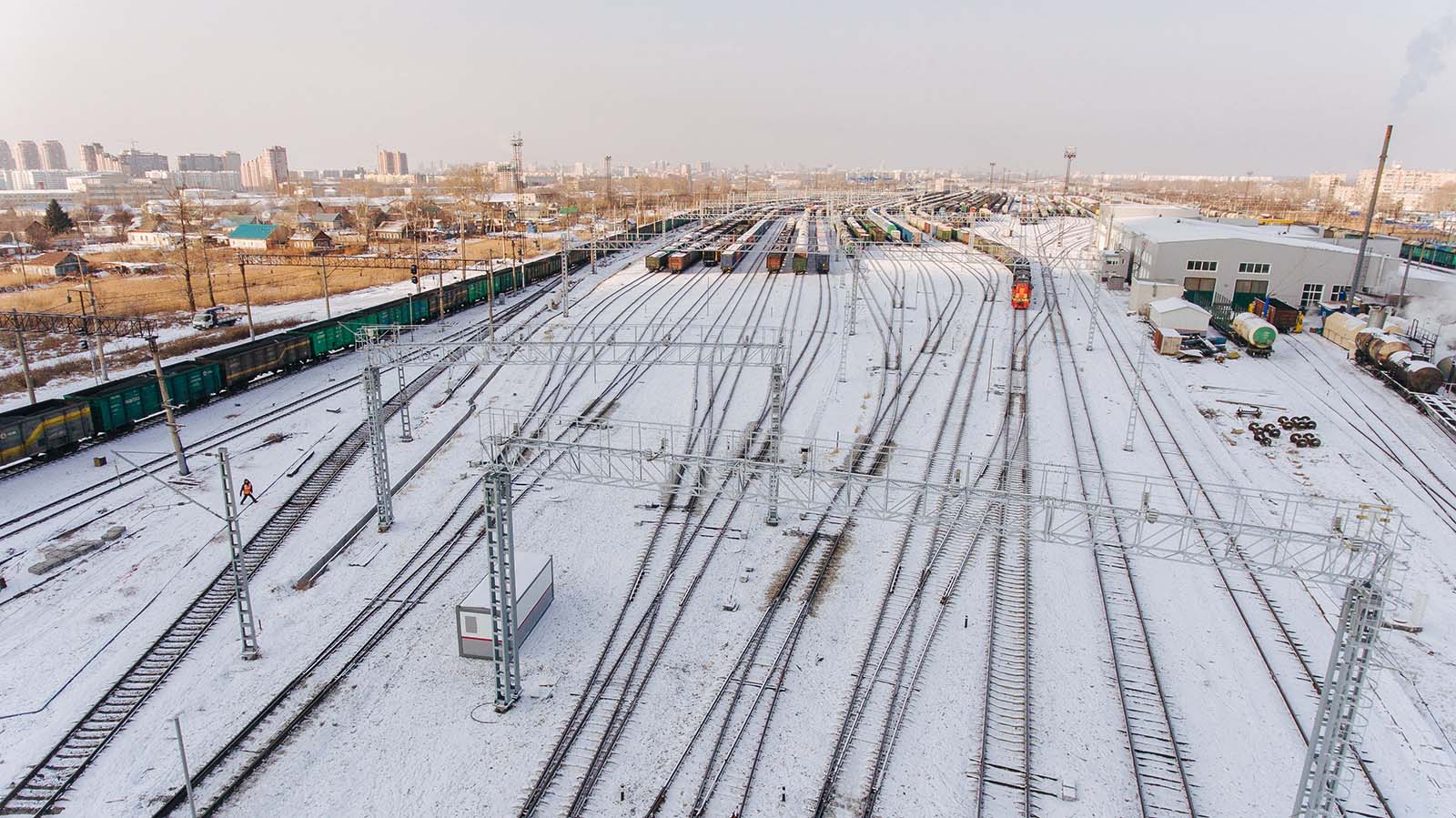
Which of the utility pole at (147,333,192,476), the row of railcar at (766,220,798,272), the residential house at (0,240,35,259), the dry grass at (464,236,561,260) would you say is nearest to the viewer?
the utility pole at (147,333,192,476)

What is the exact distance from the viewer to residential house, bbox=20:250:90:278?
61312 millimetres

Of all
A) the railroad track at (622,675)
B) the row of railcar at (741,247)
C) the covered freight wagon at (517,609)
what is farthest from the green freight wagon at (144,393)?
the row of railcar at (741,247)

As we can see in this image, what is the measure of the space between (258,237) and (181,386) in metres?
61.9

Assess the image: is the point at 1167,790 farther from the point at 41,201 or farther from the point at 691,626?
the point at 41,201

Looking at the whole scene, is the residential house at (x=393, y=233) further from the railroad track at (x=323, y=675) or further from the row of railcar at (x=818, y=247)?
the railroad track at (x=323, y=675)

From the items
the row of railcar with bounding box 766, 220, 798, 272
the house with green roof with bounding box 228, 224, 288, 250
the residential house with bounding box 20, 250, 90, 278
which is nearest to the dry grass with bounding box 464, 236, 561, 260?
the house with green roof with bounding box 228, 224, 288, 250

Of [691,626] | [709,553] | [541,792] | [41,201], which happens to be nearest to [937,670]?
[691,626]

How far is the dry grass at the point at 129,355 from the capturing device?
33312 mm

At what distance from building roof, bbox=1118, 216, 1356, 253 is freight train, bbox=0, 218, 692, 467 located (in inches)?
1888

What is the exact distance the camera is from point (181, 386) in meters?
29.9

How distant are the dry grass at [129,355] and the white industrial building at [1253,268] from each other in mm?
53917

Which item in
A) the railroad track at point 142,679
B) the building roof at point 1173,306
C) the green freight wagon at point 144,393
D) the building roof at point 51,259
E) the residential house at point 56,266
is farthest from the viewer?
the building roof at point 51,259

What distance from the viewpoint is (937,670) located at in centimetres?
1616

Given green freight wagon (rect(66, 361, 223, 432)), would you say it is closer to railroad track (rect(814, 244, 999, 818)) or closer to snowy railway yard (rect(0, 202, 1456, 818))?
snowy railway yard (rect(0, 202, 1456, 818))
